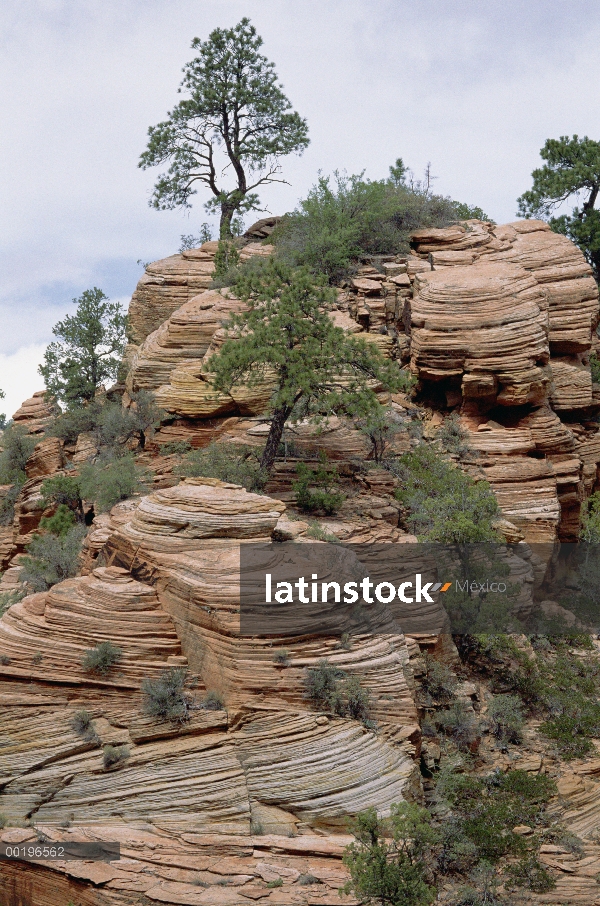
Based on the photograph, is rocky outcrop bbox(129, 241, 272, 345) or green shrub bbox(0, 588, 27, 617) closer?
green shrub bbox(0, 588, 27, 617)

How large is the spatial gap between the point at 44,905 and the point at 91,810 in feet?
5.30

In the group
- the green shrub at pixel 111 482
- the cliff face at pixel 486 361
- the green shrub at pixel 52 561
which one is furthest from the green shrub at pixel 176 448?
the green shrub at pixel 52 561

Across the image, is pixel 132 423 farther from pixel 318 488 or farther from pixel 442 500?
pixel 442 500

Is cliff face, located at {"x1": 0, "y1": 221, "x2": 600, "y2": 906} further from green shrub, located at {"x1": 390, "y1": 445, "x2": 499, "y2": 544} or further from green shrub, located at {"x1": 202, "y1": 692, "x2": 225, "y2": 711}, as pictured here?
green shrub, located at {"x1": 390, "y1": 445, "x2": 499, "y2": 544}

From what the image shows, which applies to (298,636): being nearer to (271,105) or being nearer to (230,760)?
(230,760)

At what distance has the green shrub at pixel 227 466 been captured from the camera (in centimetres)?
2333

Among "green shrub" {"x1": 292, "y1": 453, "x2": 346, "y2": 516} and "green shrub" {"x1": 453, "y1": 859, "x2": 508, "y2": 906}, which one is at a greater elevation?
"green shrub" {"x1": 292, "y1": 453, "x2": 346, "y2": 516}

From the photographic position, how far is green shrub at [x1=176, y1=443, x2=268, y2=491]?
23.3 m

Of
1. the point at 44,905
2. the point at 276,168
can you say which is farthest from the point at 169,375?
the point at 44,905

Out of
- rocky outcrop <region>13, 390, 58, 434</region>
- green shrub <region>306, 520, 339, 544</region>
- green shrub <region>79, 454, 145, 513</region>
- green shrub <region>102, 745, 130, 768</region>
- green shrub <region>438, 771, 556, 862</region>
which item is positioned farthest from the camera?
rocky outcrop <region>13, 390, 58, 434</region>

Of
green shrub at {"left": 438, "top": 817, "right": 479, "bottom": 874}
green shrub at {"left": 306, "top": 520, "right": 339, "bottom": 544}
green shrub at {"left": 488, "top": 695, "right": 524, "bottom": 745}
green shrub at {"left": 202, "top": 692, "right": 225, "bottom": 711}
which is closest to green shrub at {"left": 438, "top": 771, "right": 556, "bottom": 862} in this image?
green shrub at {"left": 438, "top": 817, "right": 479, "bottom": 874}

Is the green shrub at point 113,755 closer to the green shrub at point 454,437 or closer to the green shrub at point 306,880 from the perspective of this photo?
the green shrub at point 306,880

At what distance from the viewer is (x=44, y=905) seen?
15539mm

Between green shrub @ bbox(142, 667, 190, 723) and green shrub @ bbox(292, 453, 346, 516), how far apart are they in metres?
6.86
